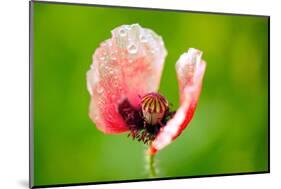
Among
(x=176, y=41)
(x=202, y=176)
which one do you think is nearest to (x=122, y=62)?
(x=176, y=41)

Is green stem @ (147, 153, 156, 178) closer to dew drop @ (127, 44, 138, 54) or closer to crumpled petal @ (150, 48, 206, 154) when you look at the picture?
crumpled petal @ (150, 48, 206, 154)

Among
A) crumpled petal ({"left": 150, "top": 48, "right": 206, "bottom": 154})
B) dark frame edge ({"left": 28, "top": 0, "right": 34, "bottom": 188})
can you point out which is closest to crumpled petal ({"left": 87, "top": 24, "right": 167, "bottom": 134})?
crumpled petal ({"left": 150, "top": 48, "right": 206, "bottom": 154})

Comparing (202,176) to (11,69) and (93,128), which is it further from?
(11,69)

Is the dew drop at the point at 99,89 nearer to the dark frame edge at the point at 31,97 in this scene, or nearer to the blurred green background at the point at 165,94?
the blurred green background at the point at 165,94

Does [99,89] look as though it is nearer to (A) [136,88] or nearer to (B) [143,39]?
(A) [136,88]

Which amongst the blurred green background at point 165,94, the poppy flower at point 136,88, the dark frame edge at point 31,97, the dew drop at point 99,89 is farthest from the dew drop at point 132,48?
the dark frame edge at point 31,97

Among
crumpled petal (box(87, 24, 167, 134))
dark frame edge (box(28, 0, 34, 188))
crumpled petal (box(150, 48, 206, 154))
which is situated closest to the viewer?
dark frame edge (box(28, 0, 34, 188))

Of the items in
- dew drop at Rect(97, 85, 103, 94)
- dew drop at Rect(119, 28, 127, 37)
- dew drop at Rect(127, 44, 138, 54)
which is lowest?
dew drop at Rect(97, 85, 103, 94)
